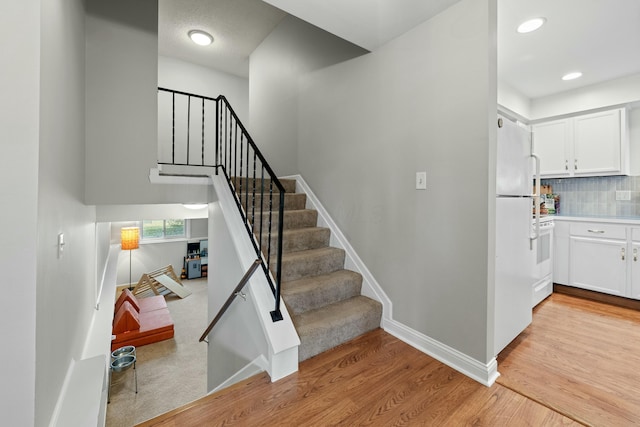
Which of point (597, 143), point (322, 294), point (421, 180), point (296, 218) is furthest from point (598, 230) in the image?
point (296, 218)

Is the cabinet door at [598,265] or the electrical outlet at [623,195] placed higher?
the electrical outlet at [623,195]

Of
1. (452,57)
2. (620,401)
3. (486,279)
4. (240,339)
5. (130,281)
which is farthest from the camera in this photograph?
(130,281)

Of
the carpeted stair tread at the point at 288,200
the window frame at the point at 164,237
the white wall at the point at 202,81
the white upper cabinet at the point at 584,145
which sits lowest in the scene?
the window frame at the point at 164,237

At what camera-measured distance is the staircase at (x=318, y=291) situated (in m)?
2.08

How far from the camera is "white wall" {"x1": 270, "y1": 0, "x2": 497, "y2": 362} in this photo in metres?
1.76

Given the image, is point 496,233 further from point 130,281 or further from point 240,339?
point 130,281

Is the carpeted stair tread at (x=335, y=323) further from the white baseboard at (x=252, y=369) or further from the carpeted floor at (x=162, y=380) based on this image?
the carpeted floor at (x=162, y=380)

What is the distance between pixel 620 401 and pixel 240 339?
250 centimetres

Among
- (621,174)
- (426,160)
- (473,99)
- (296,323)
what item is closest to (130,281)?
(296,323)

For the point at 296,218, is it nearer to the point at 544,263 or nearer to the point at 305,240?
the point at 305,240

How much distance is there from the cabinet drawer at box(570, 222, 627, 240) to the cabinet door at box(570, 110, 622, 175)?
0.75 meters

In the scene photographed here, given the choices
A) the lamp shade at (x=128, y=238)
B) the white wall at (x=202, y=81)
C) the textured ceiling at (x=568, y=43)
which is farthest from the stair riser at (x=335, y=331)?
the lamp shade at (x=128, y=238)

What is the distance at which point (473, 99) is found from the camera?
5.83 feet

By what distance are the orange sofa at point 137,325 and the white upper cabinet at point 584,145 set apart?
6404mm
